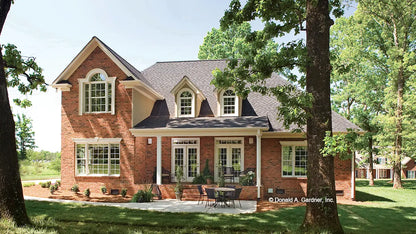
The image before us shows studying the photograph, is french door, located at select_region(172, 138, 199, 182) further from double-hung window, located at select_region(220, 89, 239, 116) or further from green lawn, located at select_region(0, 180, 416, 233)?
green lawn, located at select_region(0, 180, 416, 233)

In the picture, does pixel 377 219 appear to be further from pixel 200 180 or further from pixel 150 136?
pixel 150 136

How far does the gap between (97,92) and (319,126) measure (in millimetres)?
13546

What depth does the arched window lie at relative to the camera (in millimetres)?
17102

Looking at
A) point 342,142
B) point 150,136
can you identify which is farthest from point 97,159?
point 342,142

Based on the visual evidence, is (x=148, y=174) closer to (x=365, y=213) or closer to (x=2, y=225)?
(x=2, y=225)

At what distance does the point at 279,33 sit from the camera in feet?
32.1

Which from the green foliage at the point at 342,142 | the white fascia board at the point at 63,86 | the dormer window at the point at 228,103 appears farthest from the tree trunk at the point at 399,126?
the white fascia board at the point at 63,86

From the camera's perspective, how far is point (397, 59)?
25656 mm

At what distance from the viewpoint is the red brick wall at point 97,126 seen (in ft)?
54.6

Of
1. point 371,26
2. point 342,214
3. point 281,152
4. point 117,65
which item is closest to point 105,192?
point 117,65

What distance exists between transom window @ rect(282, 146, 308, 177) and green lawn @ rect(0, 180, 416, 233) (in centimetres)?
450

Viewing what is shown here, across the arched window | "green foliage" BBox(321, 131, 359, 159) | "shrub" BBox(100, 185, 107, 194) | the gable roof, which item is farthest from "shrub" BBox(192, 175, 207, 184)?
"green foliage" BBox(321, 131, 359, 159)

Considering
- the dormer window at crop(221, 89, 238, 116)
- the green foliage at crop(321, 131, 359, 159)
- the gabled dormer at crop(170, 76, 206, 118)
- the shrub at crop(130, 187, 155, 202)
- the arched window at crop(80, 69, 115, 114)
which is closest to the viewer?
the green foliage at crop(321, 131, 359, 159)

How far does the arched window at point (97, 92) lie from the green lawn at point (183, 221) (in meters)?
6.57
